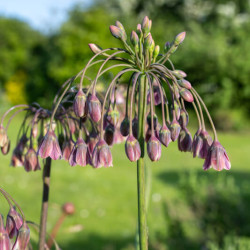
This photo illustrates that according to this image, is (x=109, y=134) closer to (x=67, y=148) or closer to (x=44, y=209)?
(x=67, y=148)

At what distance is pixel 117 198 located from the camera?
8.59 m

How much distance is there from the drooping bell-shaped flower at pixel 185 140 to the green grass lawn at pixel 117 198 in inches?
86.2

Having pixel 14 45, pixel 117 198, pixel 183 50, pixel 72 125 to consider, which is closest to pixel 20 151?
pixel 72 125

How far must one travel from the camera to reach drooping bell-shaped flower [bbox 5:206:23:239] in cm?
129

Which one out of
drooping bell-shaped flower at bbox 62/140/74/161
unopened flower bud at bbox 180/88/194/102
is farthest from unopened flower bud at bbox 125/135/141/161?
drooping bell-shaped flower at bbox 62/140/74/161

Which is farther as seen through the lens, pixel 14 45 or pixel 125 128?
pixel 14 45

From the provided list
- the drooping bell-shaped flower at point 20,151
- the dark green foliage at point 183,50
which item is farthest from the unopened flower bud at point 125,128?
the dark green foliage at point 183,50

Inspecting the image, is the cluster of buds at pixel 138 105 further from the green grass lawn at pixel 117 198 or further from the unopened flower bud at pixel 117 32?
the green grass lawn at pixel 117 198

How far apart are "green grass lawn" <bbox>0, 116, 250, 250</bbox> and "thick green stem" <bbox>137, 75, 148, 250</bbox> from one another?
2.28 meters

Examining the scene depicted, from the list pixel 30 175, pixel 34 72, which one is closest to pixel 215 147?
pixel 30 175

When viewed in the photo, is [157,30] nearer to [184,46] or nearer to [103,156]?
[184,46]

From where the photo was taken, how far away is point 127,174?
1095 centimetres

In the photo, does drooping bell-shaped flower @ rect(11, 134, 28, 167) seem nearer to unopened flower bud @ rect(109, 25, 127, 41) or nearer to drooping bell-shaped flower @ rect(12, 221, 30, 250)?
drooping bell-shaped flower @ rect(12, 221, 30, 250)

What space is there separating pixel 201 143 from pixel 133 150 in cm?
26
